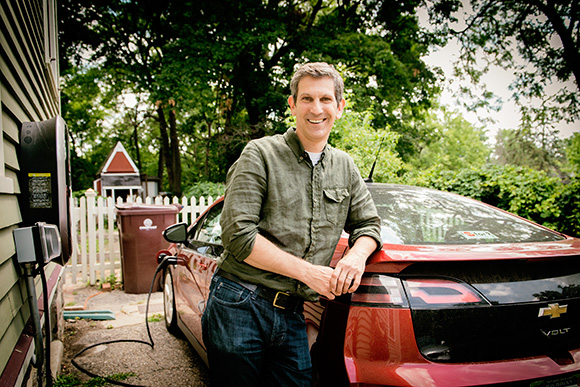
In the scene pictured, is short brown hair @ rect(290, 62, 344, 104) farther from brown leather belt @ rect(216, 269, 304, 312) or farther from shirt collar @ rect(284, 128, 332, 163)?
brown leather belt @ rect(216, 269, 304, 312)

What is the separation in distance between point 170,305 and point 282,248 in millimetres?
3017

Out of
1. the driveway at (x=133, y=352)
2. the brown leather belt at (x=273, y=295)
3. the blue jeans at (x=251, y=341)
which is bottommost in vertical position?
the driveway at (x=133, y=352)

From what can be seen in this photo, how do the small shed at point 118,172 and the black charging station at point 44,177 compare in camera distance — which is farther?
the small shed at point 118,172

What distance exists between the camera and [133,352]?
3617mm

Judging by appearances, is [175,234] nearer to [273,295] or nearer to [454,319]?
[273,295]

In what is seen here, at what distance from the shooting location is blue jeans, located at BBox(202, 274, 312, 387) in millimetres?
A: 1513

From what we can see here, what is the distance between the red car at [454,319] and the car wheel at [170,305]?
261cm

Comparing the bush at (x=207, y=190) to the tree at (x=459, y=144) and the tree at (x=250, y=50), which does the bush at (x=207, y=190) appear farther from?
the tree at (x=459, y=144)

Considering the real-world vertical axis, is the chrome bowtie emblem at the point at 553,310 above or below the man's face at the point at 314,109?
below

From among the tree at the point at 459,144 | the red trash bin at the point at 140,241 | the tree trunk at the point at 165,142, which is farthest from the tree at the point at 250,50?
the tree at the point at 459,144

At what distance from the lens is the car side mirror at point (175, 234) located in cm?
296

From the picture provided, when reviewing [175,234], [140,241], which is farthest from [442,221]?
[140,241]

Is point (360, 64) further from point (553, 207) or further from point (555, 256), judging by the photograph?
point (555, 256)

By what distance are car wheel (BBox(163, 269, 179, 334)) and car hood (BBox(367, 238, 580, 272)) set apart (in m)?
2.89
